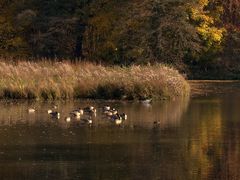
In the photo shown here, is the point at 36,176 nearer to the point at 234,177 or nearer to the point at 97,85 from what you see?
the point at 234,177

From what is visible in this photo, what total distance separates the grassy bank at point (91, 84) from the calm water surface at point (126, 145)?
140 inches

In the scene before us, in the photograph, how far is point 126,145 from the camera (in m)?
17.9

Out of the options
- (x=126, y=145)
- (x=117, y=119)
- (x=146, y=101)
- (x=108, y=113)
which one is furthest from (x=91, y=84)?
(x=126, y=145)

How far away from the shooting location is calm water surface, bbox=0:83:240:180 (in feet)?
48.0

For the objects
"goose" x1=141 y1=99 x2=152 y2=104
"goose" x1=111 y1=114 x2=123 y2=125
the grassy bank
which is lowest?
"goose" x1=141 y1=99 x2=152 y2=104

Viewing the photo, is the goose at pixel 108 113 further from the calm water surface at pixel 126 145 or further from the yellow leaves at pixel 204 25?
the yellow leaves at pixel 204 25

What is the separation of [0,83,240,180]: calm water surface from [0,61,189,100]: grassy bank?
3.55m

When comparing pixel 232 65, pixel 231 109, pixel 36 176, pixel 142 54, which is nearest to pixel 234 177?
pixel 36 176

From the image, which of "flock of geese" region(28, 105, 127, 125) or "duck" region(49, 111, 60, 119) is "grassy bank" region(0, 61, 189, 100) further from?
"duck" region(49, 111, 60, 119)

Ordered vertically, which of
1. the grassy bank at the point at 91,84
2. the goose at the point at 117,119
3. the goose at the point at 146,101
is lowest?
the goose at the point at 146,101

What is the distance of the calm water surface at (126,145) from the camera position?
14625mm

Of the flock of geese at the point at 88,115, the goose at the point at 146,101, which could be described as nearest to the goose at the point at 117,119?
the flock of geese at the point at 88,115

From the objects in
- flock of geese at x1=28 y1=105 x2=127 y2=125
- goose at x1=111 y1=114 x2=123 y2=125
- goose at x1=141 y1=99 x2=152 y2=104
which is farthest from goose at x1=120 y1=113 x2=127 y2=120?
goose at x1=141 y1=99 x2=152 y2=104

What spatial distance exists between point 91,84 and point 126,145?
43.7 feet
